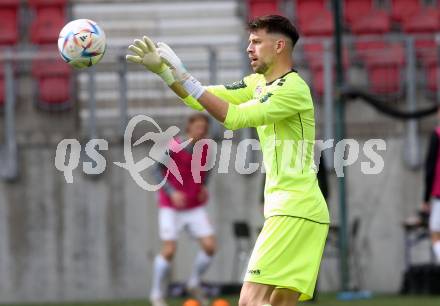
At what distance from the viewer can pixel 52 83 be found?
15117mm

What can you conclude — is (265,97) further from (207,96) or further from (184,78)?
(184,78)

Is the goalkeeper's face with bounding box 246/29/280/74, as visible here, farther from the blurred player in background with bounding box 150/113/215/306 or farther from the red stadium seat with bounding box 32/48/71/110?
the red stadium seat with bounding box 32/48/71/110

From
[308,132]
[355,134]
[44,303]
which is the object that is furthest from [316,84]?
[308,132]

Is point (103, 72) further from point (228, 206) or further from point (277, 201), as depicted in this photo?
point (277, 201)

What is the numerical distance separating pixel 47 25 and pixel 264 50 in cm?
933

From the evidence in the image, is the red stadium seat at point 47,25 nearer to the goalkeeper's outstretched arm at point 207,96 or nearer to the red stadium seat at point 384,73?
the red stadium seat at point 384,73

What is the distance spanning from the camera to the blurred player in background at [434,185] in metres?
13.7

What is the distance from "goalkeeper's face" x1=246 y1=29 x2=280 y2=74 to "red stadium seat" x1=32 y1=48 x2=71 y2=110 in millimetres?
7612

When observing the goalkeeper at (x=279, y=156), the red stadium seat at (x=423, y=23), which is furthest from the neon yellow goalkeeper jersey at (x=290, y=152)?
the red stadium seat at (x=423, y=23)

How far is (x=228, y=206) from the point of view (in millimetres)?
15461

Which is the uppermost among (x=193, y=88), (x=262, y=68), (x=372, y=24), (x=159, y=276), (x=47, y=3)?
(x=47, y=3)

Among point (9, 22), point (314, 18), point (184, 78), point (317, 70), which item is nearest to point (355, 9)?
point (314, 18)

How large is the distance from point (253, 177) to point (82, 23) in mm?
7692

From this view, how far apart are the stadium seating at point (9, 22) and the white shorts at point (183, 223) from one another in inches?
165
